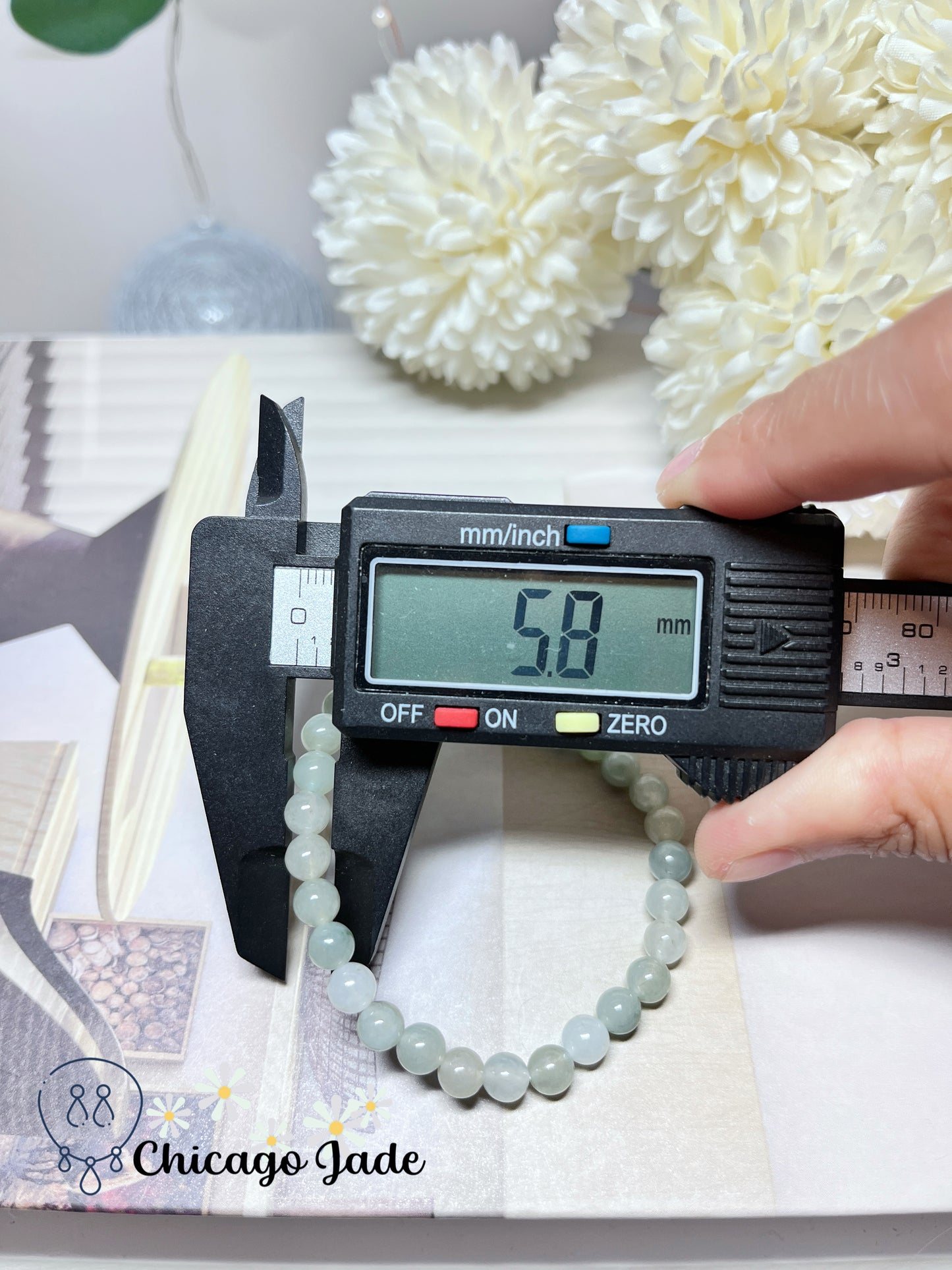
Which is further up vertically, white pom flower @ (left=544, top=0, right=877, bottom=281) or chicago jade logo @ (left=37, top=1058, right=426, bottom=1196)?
white pom flower @ (left=544, top=0, right=877, bottom=281)

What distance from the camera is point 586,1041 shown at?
92 cm

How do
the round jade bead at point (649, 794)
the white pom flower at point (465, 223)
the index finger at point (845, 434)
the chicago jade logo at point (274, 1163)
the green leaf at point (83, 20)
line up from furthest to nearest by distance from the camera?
the green leaf at point (83, 20) → the white pom flower at point (465, 223) → the round jade bead at point (649, 794) → the chicago jade logo at point (274, 1163) → the index finger at point (845, 434)

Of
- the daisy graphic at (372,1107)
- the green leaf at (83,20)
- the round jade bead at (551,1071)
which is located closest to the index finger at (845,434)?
the round jade bead at (551,1071)

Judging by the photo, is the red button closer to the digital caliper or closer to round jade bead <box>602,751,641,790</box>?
the digital caliper

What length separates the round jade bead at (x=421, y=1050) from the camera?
908mm

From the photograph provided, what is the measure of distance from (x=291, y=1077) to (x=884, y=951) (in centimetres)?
63

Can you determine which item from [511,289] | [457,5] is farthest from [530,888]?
[457,5]

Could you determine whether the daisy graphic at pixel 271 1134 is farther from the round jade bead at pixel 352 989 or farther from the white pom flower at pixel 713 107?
the white pom flower at pixel 713 107

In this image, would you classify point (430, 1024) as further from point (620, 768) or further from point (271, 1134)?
point (620, 768)

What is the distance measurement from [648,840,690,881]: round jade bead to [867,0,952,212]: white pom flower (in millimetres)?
793

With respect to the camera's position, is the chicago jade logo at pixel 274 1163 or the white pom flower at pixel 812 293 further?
the white pom flower at pixel 812 293

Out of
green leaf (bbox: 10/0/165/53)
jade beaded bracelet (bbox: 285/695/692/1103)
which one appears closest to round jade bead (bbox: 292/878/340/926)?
jade beaded bracelet (bbox: 285/695/692/1103)

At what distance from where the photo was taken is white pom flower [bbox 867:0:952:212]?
1.01m

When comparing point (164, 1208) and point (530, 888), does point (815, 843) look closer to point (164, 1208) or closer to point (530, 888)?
point (530, 888)
